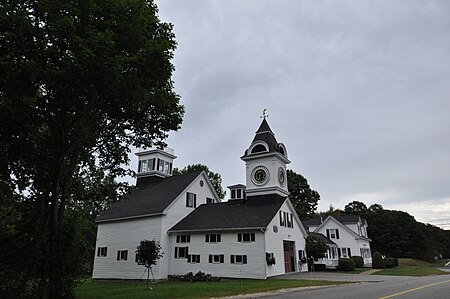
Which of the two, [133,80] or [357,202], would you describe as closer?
[133,80]

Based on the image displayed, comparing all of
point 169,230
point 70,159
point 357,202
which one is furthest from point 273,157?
point 357,202

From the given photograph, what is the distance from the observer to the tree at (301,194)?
6172cm

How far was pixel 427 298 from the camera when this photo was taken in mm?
12008

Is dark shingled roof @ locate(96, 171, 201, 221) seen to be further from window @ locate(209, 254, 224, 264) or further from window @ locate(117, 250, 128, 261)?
window @ locate(209, 254, 224, 264)

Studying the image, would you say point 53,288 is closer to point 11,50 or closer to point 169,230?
point 11,50

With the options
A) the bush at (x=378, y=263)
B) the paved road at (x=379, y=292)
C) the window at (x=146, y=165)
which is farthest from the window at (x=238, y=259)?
the bush at (x=378, y=263)

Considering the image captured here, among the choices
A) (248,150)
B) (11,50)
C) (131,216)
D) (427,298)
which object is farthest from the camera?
(248,150)

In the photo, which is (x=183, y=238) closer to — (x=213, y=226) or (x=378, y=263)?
(x=213, y=226)

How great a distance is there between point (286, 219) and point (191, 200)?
9393 millimetres

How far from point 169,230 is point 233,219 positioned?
19.5 feet

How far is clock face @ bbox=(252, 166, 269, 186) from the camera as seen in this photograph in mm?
32341

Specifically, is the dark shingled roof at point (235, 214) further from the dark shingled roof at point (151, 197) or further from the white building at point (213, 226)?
the dark shingled roof at point (151, 197)

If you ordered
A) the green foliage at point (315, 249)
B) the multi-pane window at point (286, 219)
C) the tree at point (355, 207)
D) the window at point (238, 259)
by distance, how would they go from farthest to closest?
the tree at point (355, 207) → the green foliage at point (315, 249) → the multi-pane window at point (286, 219) → the window at point (238, 259)

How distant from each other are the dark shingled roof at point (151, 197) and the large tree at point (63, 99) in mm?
14855
